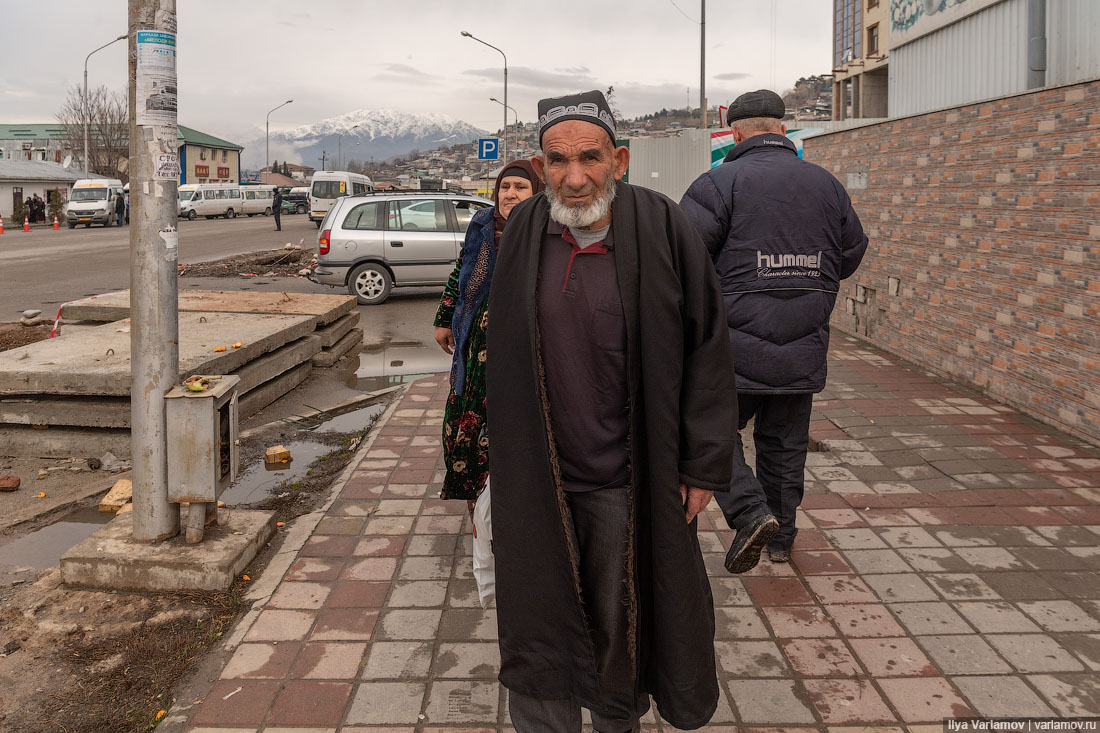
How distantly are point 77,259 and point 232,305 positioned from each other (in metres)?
14.8

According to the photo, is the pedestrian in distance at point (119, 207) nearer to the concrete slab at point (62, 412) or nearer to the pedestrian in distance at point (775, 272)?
the concrete slab at point (62, 412)

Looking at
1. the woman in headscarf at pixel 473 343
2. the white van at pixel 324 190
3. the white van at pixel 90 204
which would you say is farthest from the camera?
the white van at pixel 324 190

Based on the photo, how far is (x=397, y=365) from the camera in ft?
32.6

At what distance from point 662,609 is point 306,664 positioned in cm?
156

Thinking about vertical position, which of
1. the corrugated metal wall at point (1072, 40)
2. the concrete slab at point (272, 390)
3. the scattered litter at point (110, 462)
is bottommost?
the scattered litter at point (110, 462)

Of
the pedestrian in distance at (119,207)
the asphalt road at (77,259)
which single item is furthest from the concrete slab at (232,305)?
the pedestrian in distance at (119,207)

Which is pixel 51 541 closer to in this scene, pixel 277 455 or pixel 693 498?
pixel 277 455

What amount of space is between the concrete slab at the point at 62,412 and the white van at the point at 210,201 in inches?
1906

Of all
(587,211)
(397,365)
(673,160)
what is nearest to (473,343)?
(587,211)

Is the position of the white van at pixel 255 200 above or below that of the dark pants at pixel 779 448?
above

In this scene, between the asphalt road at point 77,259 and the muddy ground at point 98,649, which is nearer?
the muddy ground at point 98,649

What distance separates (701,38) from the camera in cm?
2370

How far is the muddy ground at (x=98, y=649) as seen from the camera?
3.12 metres

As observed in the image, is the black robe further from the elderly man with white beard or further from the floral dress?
the floral dress
